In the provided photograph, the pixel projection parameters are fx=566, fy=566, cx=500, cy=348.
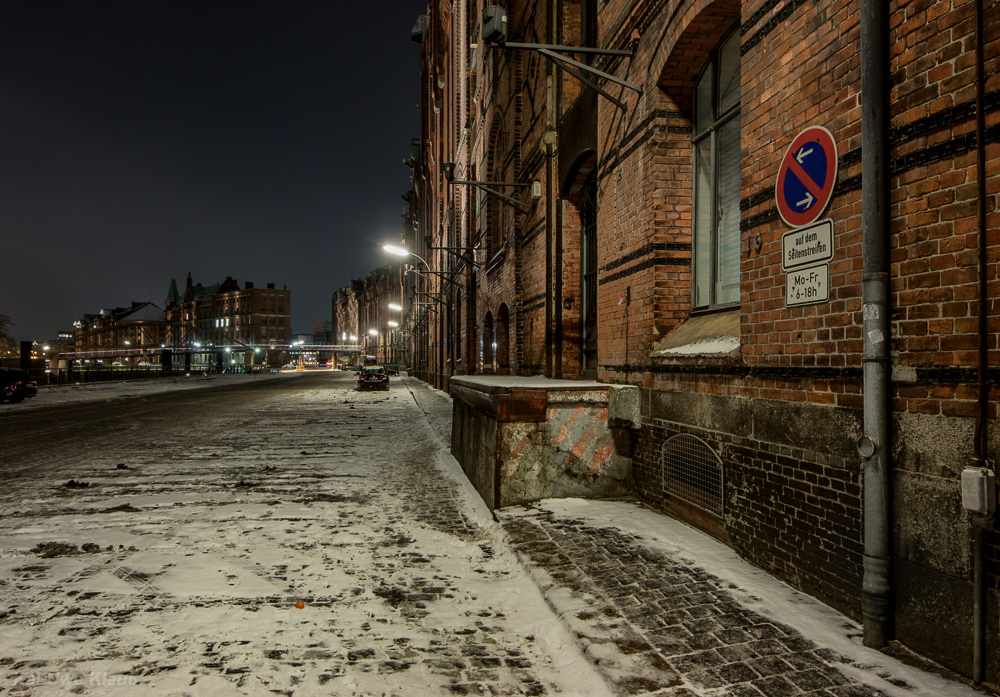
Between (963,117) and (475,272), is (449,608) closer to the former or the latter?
(963,117)

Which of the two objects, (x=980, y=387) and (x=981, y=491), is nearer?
(x=981, y=491)

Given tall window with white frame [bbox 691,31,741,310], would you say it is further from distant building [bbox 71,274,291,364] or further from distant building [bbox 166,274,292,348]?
distant building [bbox 166,274,292,348]

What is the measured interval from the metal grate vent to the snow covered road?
170 cm

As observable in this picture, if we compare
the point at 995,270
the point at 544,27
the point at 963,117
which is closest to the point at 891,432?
the point at 995,270

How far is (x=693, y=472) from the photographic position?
16.4 feet

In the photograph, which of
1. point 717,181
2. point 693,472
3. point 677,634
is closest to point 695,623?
point 677,634

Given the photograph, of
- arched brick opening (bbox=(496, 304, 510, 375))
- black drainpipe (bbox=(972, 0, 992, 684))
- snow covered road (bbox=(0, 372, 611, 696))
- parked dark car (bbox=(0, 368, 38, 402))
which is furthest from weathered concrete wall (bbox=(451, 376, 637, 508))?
parked dark car (bbox=(0, 368, 38, 402))

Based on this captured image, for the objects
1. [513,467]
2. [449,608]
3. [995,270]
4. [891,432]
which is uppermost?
[995,270]

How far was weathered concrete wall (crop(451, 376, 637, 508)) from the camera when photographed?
5770 mm

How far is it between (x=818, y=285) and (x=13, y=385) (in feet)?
87.8

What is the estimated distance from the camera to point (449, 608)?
354 cm

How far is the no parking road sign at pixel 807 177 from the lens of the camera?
351 centimetres

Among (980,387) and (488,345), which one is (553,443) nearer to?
(980,387)

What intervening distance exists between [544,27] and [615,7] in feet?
12.2
